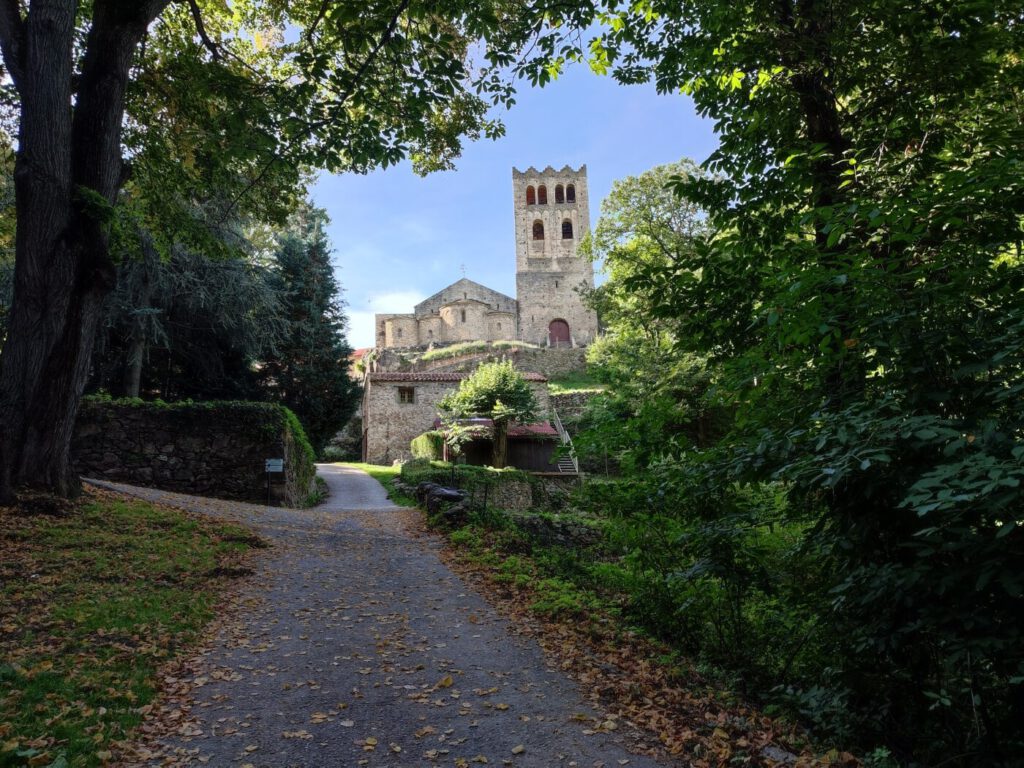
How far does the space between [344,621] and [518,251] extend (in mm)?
53055

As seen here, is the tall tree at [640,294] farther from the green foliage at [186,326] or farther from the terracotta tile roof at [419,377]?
the green foliage at [186,326]

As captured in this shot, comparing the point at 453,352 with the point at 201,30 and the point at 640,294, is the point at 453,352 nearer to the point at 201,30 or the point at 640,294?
the point at 640,294

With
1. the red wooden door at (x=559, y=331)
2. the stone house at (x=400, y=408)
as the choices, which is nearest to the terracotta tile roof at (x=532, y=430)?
the stone house at (x=400, y=408)

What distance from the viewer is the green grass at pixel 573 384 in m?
38.3

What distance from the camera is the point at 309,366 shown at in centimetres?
2548

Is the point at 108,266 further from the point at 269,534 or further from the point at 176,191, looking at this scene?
the point at 269,534

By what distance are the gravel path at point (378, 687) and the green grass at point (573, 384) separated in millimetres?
30998

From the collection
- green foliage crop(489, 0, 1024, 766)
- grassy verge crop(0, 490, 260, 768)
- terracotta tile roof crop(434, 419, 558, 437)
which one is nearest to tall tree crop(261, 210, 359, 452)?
terracotta tile roof crop(434, 419, 558, 437)

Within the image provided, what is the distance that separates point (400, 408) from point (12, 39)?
2418 cm

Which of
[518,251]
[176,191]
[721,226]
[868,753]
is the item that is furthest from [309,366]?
[518,251]

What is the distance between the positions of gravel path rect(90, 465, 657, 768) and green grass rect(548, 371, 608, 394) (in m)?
31.0

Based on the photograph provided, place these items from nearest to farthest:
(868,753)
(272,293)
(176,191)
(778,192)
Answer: (868,753), (778,192), (176,191), (272,293)

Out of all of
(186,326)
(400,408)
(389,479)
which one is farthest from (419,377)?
(186,326)

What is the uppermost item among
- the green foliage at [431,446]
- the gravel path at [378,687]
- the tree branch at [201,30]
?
the tree branch at [201,30]
